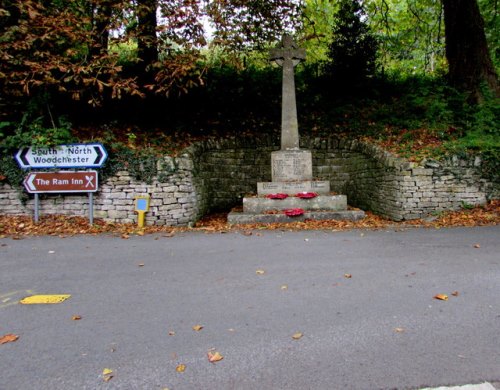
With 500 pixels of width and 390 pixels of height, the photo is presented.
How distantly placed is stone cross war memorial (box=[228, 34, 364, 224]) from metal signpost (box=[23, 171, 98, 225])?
3.14m

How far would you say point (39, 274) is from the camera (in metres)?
4.39

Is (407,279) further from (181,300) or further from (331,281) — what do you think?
(181,300)

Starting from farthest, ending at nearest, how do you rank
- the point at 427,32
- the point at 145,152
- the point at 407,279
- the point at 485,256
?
1. the point at 427,32
2. the point at 145,152
3. the point at 485,256
4. the point at 407,279

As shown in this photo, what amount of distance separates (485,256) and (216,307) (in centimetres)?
385

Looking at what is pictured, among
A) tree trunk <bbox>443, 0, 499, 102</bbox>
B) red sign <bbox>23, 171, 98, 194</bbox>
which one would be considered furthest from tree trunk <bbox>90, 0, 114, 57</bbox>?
tree trunk <bbox>443, 0, 499, 102</bbox>

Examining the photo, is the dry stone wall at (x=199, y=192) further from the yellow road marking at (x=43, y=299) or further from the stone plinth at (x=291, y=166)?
the yellow road marking at (x=43, y=299)

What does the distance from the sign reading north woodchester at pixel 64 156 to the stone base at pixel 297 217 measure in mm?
3272

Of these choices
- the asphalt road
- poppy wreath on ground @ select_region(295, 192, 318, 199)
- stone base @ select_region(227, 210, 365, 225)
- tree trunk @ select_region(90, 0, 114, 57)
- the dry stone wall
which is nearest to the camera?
the asphalt road

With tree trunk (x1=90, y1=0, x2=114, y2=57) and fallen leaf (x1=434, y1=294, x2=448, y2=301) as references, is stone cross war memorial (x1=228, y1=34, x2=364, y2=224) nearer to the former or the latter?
tree trunk (x1=90, y1=0, x2=114, y2=57)

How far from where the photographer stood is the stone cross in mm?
9234

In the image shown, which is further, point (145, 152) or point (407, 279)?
point (145, 152)

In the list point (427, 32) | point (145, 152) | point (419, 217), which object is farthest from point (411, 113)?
point (145, 152)

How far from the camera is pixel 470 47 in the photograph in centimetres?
1119

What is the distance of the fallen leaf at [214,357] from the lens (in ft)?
7.86
